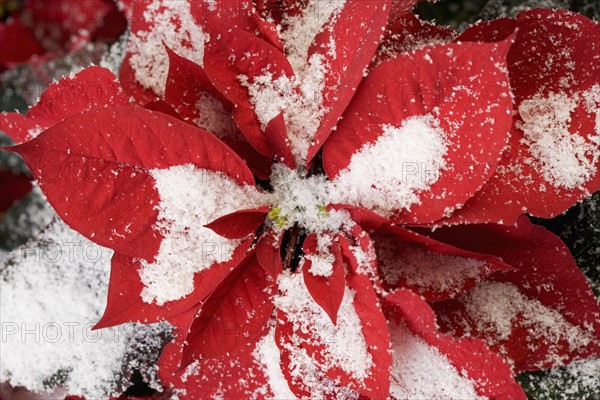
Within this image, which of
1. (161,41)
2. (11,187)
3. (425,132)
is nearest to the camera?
(425,132)

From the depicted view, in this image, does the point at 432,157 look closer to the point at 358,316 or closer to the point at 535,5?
the point at 358,316

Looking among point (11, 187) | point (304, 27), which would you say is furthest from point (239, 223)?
point (11, 187)

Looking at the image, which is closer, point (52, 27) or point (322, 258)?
point (322, 258)

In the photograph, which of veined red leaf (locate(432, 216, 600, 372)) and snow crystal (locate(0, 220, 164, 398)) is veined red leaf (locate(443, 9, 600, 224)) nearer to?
veined red leaf (locate(432, 216, 600, 372))

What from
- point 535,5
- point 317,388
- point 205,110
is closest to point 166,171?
point 205,110

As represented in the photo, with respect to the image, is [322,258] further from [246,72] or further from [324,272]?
[246,72]

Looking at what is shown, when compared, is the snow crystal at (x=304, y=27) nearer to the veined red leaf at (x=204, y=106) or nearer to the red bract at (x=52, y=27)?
the veined red leaf at (x=204, y=106)
